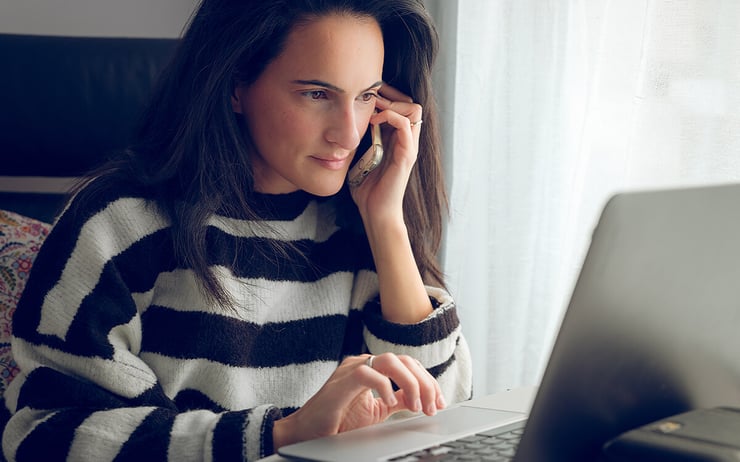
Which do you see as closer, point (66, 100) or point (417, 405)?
point (417, 405)

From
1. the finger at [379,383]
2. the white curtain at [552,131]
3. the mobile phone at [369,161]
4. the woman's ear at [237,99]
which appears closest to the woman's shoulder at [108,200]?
the woman's ear at [237,99]

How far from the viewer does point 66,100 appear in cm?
150

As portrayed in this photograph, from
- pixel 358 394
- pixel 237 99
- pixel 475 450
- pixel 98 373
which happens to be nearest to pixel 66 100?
pixel 237 99

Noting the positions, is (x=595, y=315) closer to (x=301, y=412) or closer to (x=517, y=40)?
(x=301, y=412)

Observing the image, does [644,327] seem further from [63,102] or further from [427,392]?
[63,102]

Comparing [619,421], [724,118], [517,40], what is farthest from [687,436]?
[517,40]

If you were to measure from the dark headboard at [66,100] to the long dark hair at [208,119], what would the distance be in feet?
1.02

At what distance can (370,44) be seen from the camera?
3.90 feet

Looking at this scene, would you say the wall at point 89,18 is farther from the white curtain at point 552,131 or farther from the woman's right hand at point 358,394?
the woman's right hand at point 358,394

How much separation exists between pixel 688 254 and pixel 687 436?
13cm

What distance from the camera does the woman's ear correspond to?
1.23 metres

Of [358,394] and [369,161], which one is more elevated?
[369,161]

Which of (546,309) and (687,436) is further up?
(687,436)

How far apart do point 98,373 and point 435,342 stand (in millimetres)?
451
